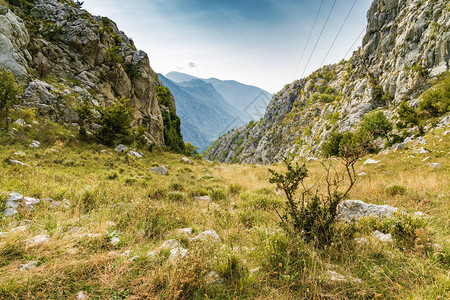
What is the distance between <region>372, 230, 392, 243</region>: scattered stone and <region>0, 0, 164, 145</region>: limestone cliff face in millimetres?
24795

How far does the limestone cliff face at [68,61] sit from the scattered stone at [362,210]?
24.2 m

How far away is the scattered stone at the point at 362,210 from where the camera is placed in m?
4.80

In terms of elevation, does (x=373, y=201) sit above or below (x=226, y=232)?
above

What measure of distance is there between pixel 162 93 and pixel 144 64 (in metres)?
13.4

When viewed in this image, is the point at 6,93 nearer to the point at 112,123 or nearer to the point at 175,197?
the point at 112,123

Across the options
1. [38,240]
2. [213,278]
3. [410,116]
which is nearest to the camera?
[213,278]

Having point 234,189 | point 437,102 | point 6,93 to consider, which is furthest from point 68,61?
point 437,102

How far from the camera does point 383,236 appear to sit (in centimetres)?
396

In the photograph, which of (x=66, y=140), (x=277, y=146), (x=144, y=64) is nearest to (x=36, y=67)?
(x=66, y=140)

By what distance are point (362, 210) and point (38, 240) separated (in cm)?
744

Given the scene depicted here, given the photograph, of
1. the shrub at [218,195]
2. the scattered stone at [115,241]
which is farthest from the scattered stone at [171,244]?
the shrub at [218,195]

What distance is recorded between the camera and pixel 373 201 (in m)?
6.66

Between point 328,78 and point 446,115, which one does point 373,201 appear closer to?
point 446,115

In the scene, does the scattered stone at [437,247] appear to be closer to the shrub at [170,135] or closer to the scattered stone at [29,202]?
the scattered stone at [29,202]
